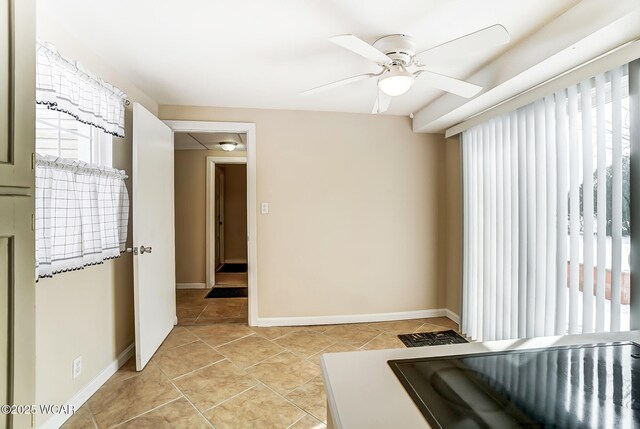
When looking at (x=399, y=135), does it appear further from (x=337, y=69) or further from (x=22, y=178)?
(x=22, y=178)

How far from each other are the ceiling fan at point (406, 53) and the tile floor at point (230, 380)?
81.3 inches

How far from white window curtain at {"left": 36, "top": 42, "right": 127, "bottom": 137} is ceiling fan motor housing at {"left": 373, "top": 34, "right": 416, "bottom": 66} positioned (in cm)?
178

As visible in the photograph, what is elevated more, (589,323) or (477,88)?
(477,88)

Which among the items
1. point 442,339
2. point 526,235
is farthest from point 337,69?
point 442,339

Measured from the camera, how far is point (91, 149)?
2041mm

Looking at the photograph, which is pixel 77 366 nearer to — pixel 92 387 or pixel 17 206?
pixel 92 387

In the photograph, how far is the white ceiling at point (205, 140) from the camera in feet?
12.7

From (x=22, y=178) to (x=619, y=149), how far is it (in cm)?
263

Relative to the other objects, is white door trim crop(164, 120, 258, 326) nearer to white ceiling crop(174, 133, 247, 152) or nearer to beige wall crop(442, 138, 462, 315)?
white ceiling crop(174, 133, 247, 152)

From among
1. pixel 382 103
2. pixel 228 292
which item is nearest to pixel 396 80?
pixel 382 103

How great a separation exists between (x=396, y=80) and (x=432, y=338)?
237cm

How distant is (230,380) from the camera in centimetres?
218

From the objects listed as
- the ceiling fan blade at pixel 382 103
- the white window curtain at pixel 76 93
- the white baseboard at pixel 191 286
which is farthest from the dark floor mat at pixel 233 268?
the ceiling fan blade at pixel 382 103

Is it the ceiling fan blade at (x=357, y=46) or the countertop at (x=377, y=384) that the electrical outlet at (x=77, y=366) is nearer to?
the countertop at (x=377, y=384)
